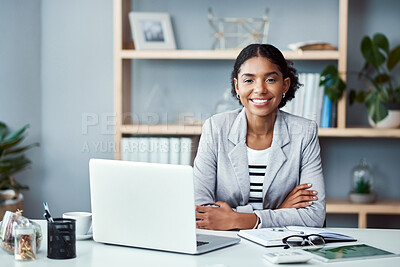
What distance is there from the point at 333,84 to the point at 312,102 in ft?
0.51

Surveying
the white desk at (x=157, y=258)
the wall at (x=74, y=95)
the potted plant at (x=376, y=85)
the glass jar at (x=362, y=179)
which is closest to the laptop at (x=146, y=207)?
the white desk at (x=157, y=258)

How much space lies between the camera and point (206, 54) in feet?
10.4

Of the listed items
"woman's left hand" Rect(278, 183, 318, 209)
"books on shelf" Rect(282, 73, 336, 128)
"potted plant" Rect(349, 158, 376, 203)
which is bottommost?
"potted plant" Rect(349, 158, 376, 203)

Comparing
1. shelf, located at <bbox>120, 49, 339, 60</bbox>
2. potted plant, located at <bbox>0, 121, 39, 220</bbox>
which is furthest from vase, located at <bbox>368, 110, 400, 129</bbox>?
potted plant, located at <bbox>0, 121, 39, 220</bbox>

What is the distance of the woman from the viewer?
7.30 feet

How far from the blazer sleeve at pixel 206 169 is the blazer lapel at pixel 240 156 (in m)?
0.08

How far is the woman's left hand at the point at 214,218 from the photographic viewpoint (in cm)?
188

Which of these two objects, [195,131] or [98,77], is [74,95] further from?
[195,131]

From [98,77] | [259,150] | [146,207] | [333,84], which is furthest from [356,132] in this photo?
[146,207]

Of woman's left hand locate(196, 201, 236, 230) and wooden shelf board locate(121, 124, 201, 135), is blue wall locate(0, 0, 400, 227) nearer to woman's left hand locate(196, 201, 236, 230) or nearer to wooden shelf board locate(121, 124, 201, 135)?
wooden shelf board locate(121, 124, 201, 135)

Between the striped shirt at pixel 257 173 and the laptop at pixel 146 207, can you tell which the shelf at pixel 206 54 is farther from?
the laptop at pixel 146 207

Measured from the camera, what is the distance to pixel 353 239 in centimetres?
165

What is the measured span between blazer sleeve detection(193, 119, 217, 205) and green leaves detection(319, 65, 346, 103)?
1039 mm

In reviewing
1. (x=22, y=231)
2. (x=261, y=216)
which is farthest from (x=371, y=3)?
(x=22, y=231)
